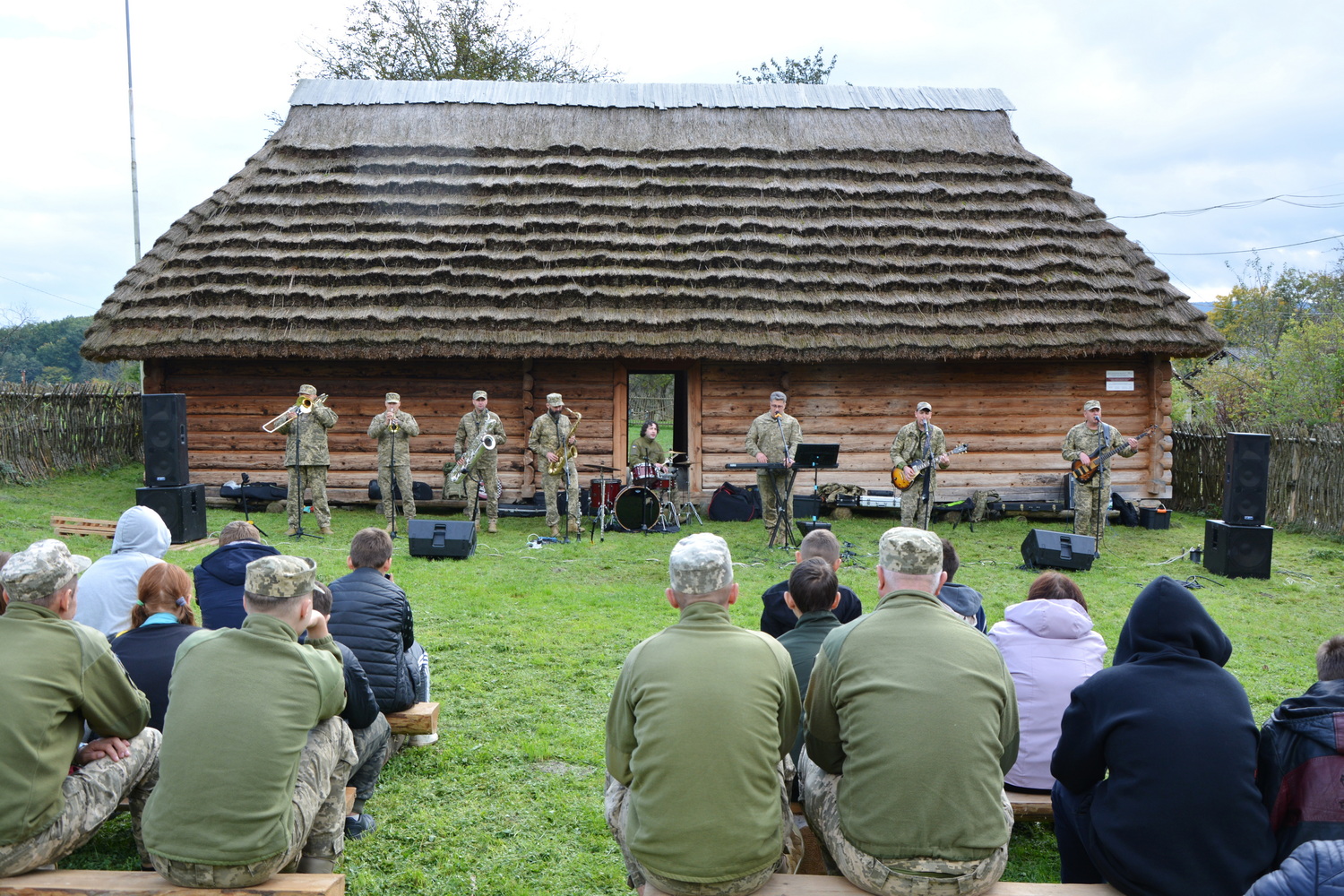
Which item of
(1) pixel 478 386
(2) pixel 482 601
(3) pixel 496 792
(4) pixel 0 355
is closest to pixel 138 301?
(1) pixel 478 386

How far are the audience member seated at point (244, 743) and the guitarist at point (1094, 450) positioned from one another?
9.96m

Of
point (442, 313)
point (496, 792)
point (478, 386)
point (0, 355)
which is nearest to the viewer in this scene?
point (496, 792)

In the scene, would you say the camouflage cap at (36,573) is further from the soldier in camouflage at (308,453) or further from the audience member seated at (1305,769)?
the soldier in camouflage at (308,453)

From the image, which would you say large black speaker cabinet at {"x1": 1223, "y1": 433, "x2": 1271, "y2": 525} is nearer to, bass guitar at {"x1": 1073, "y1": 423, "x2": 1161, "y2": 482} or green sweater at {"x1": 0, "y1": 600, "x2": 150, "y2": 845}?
bass guitar at {"x1": 1073, "y1": 423, "x2": 1161, "y2": 482}

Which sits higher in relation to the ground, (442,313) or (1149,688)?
(442,313)

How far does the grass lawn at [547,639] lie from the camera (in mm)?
3912

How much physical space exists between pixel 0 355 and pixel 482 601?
3698 centimetres

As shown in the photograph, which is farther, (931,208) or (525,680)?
(931,208)

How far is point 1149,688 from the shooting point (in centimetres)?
285

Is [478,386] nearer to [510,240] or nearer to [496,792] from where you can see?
[510,240]

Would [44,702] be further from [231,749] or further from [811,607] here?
[811,607]

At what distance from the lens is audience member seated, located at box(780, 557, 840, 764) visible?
3844 millimetres

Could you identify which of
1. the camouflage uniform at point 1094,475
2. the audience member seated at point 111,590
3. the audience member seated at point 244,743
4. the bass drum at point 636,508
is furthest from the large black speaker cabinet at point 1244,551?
the audience member seated at point 111,590

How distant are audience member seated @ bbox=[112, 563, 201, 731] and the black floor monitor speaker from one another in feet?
19.6
